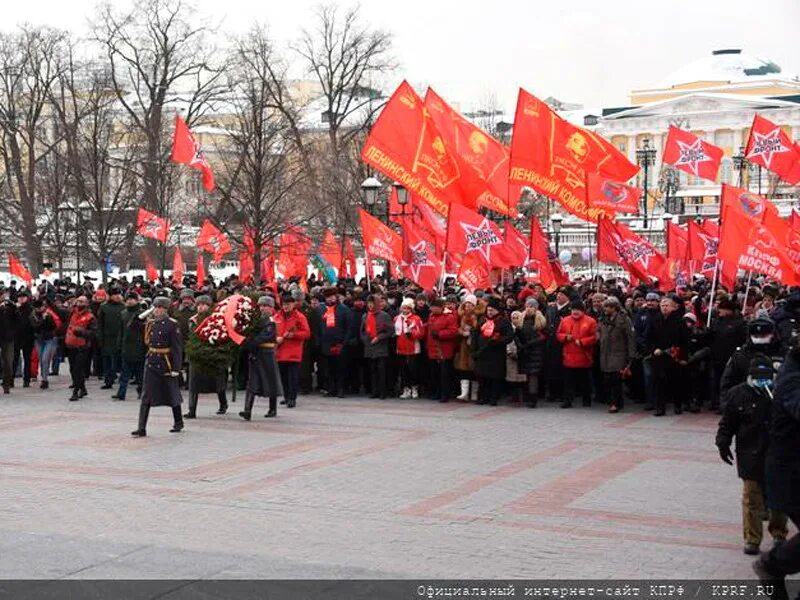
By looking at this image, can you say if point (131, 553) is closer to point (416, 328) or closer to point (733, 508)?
point (733, 508)

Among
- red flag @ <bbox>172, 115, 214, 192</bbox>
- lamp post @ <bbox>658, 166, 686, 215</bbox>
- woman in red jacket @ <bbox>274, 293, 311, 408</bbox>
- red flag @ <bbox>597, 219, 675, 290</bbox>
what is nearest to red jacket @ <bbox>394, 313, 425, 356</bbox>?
woman in red jacket @ <bbox>274, 293, 311, 408</bbox>

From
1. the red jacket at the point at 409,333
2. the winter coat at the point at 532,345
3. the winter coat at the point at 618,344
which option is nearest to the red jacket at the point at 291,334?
the red jacket at the point at 409,333

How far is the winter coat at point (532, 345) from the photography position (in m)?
18.4

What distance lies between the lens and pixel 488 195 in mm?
23047

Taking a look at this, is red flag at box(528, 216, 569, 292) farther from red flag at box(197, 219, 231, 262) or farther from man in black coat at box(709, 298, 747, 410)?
red flag at box(197, 219, 231, 262)

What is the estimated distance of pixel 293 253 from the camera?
120ft

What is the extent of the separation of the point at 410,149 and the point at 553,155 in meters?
2.55

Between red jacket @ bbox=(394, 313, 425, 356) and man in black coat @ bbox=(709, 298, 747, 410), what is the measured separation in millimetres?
4615

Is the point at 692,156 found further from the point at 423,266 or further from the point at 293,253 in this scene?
the point at 293,253

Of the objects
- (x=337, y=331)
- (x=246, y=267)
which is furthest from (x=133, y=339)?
(x=246, y=267)

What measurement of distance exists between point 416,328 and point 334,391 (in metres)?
2.00

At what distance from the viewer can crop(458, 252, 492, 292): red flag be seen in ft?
71.0

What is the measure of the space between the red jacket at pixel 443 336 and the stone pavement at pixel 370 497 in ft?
6.39

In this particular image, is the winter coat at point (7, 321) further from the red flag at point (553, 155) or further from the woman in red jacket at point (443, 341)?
the red flag at point (553, 155)
